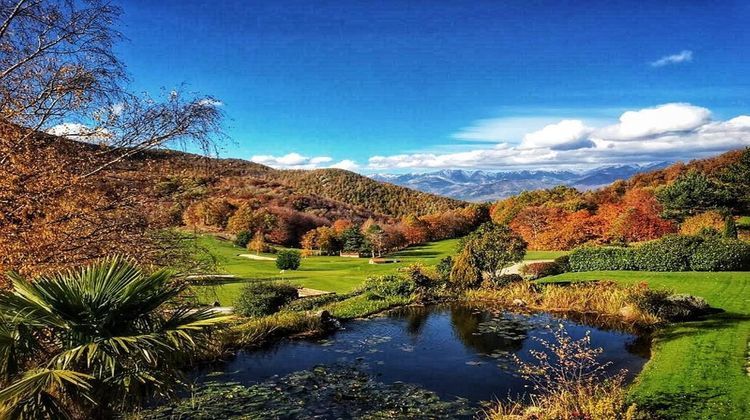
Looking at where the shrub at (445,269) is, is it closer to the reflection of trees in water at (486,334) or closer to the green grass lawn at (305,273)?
the green grass lawn at (305,273)

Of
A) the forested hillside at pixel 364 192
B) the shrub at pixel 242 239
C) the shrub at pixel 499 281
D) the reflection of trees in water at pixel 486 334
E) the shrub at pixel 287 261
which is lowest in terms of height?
the reflection of trees in water at pixel 486 334

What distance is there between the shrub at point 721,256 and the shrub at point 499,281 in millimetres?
8327

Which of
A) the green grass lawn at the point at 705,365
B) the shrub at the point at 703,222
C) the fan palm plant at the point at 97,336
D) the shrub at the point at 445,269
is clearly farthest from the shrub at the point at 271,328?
the shrub at the point at 703,222

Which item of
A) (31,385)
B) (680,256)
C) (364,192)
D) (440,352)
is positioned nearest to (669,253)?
(680,256)

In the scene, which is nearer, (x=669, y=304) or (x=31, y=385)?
(x=31, y=385)

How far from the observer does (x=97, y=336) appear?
5305 millimetres

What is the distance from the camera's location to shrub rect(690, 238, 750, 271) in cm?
2159

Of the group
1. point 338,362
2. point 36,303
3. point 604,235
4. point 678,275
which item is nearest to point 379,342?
point 338,362

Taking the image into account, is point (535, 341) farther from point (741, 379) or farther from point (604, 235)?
point (604, 235)

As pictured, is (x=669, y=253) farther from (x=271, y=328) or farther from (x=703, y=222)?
(x=271, y=328)

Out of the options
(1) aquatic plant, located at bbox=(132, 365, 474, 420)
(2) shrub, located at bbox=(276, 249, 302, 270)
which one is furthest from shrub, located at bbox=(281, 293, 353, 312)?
(1) aquatic plant, located at bbox=(132, 365, 474, 420)

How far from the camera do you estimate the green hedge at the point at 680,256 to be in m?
21.7

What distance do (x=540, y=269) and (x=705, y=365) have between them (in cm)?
1605

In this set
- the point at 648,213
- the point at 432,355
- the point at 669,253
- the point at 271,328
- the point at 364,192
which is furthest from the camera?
the point at 364,192
